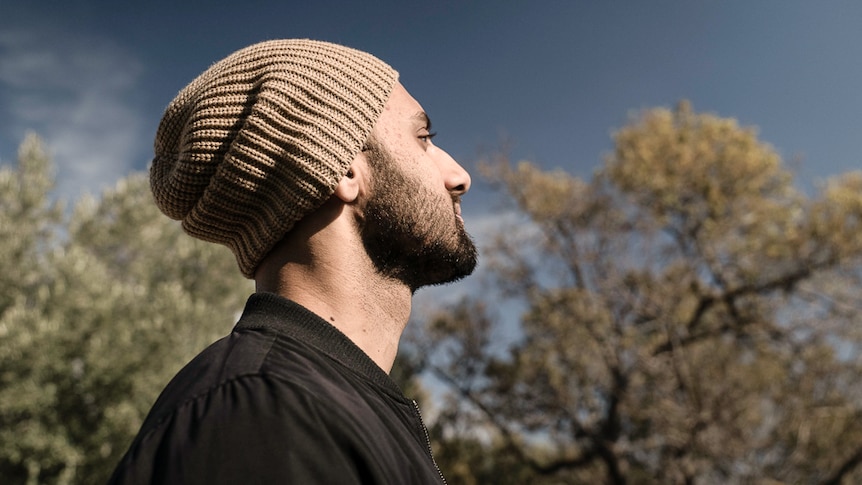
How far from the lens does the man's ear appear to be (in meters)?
2.06

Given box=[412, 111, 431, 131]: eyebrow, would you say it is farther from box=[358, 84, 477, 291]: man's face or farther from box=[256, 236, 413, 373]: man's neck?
box=[256, 236, 413, 373]: man's neck

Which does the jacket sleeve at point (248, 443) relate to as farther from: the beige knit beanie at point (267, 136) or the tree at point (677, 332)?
the tree at point (677, 332)

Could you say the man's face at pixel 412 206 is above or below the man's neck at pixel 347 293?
above

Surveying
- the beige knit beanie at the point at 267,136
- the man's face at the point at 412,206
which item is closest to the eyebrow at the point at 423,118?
the man's face at the point at 412,206

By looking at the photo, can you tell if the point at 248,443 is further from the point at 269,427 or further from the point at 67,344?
the point at 67,344

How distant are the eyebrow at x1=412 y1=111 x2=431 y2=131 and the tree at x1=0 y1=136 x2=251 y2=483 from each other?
538 inches

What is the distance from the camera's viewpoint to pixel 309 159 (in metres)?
2.06

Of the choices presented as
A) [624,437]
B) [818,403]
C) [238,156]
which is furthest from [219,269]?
[238,156]

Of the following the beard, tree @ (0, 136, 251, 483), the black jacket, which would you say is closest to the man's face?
the beard

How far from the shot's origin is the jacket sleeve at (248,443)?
48.4 inches

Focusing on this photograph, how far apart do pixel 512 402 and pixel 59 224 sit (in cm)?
1257

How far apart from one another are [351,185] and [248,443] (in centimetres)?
100

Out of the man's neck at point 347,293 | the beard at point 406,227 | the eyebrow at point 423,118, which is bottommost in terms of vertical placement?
the man's neck at point 347,293

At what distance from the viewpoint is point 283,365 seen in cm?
145
